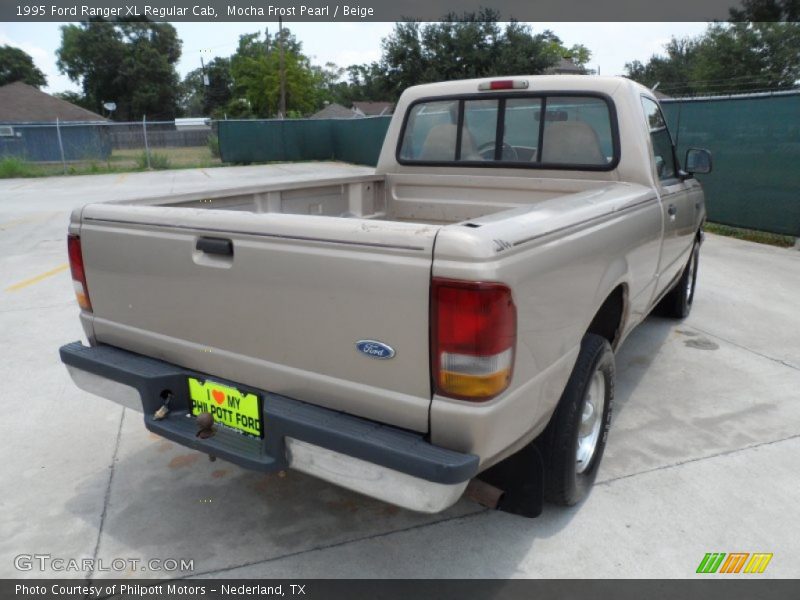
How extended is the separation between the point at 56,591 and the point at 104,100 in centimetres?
6974

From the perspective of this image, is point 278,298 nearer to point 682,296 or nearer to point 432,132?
point 432,132

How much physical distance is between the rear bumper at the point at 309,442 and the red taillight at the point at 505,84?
2.52 metres

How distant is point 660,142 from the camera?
13.3ft

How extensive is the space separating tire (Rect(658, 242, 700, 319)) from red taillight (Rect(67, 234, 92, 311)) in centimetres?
442

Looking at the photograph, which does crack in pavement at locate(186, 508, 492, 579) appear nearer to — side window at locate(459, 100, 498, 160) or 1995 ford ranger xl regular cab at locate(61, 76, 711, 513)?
1995 ford ranger xl regular cab at locate(61, 76, 711, 513)

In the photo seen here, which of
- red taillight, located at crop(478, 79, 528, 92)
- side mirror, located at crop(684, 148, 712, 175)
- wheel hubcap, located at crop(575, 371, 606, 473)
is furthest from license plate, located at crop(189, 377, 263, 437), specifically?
side mirror, located at crop(684, 148, 712, 175)

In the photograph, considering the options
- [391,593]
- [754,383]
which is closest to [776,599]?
[391,593]

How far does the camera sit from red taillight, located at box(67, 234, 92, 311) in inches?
109

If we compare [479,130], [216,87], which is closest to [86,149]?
[479,130]

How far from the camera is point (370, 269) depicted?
196 cm

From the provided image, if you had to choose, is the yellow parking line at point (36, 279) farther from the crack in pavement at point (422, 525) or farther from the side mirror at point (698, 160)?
the side mirror at point (698, 160)

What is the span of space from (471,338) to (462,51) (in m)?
40.4

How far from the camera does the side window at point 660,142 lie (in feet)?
12.6

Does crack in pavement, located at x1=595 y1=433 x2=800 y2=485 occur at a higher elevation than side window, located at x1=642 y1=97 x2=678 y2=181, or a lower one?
lower
